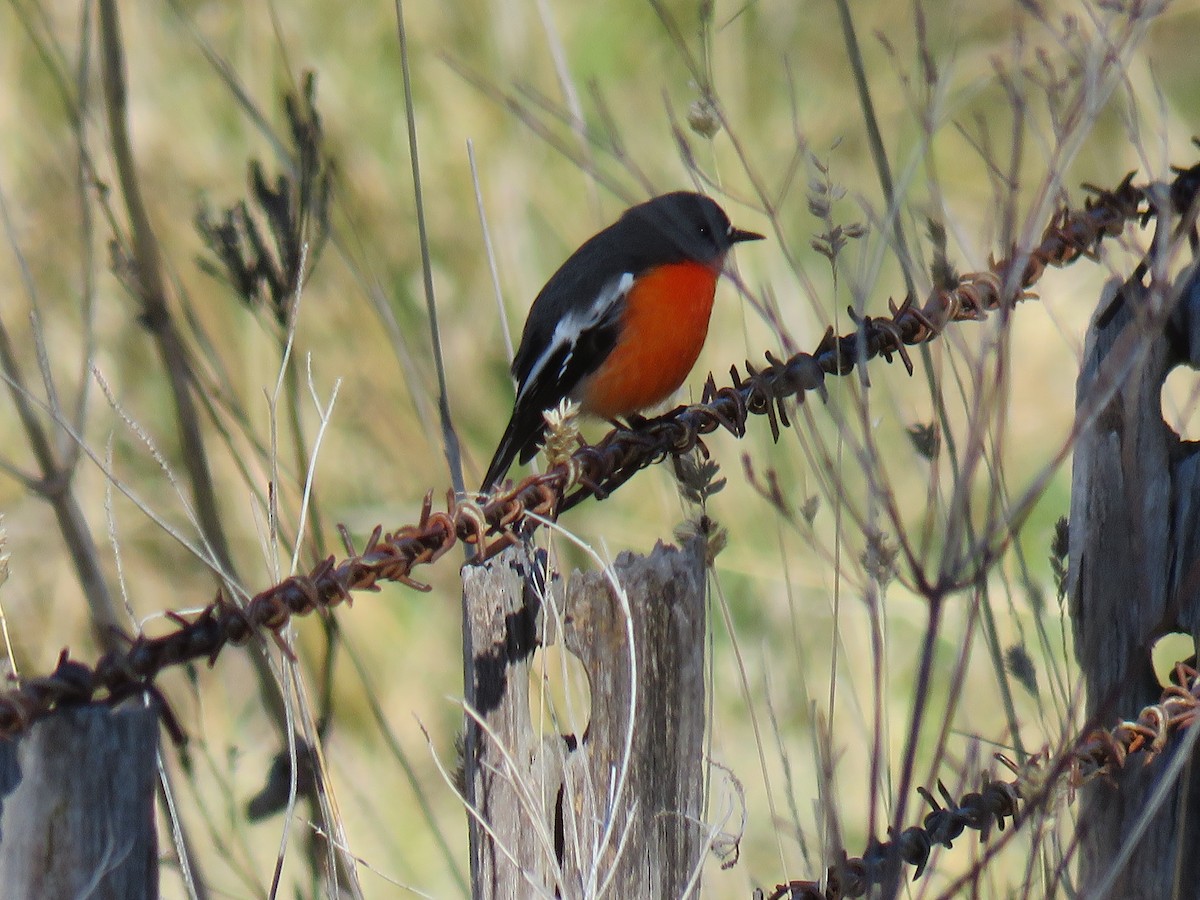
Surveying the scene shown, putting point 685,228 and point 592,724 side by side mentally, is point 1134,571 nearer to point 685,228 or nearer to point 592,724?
point 592,724

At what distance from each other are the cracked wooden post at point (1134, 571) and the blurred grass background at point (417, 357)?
6.40ft

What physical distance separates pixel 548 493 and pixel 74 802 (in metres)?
0.79

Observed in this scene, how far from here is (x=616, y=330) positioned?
410cm

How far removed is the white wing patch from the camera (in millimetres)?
4078

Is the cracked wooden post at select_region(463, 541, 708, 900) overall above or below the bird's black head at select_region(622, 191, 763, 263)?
below

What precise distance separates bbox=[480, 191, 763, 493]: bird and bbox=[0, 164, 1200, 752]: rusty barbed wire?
1537 millimetres

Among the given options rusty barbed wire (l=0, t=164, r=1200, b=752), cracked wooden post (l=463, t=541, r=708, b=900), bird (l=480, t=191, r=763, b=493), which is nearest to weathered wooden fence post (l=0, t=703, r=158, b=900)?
rusty barbed wire (l=0, t=164, r=1200, b=752)

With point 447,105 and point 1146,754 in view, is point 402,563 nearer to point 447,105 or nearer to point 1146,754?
point 1146,754

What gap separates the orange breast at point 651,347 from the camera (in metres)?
4.07

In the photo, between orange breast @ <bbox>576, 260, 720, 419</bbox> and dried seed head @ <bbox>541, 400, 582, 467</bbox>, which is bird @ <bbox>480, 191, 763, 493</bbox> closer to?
orange breast @ <bbox>576, 260, 720, 419</bbox>

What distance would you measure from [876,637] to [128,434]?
13.4 feet

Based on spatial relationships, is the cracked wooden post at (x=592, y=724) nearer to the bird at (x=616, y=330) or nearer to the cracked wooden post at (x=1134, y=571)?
the cracked wooden post at (x=1134, y=571)

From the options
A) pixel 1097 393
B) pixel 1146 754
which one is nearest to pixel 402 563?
pixel 1097 393

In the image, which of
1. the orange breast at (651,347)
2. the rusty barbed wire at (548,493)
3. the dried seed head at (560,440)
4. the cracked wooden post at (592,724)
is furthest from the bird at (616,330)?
the cracked wooden post at (592,724)
